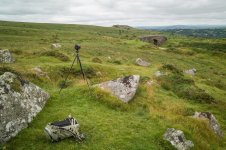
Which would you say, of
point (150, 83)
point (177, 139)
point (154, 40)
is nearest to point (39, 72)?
point (150, 83)

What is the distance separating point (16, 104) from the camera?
15.2 m

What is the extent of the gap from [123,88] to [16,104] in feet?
31.7

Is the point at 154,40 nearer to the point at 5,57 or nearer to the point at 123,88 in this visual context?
the point at 5,57

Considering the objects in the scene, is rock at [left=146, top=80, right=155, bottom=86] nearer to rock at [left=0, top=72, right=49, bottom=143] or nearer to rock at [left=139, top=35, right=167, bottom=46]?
rock at [left=0, top=72, right=49, bottom=143]

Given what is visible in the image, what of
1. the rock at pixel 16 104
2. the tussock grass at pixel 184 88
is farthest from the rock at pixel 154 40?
the rock at pixel 16 104

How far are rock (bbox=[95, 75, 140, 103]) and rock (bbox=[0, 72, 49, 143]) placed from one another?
618 cm

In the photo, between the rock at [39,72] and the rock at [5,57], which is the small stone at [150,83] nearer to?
the rock at [39,72]

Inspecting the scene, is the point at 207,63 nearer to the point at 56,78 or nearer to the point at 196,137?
the point at 56,78

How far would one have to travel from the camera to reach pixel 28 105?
16.1 m

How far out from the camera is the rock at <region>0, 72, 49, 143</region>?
14.0 metres

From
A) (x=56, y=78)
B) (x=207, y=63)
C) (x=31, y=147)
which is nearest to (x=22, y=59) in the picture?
(x=56, y=78)

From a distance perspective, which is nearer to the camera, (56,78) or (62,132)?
(62,132)

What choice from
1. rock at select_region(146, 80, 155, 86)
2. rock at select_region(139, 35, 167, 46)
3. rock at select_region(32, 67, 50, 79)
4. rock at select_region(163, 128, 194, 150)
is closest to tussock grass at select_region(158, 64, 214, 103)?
rock at select_region(146, 80, 155, 86)

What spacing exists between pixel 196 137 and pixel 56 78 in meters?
16.7
